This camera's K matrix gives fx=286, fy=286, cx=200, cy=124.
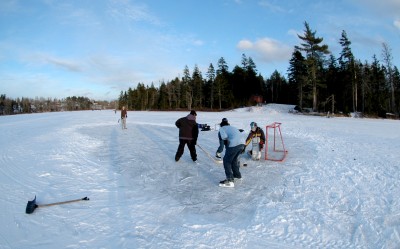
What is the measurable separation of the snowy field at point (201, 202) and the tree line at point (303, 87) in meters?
35.2

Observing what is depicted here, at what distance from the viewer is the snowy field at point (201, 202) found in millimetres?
5367

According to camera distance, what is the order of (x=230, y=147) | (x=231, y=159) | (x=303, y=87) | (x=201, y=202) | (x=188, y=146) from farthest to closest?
(x=303, y=87)
(x=188, y=146)
(x=231, y=159)
(x=230, y=147)
(x=201, y=202)

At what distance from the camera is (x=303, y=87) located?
180 feet

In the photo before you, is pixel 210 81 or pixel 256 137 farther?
pixel 210 81

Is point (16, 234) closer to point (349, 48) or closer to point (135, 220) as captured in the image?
point (135, 220)

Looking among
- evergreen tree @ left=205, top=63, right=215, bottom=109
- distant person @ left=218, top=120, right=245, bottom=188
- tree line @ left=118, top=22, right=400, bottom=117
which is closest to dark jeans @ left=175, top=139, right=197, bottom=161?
distant person @ left=218, top=120, right=245, bottom=188

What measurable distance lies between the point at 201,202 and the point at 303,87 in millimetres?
52612

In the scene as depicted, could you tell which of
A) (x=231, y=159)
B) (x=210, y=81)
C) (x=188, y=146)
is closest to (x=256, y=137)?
(x=188, y=146)

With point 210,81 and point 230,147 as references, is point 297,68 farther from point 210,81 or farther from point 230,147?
point 230,147

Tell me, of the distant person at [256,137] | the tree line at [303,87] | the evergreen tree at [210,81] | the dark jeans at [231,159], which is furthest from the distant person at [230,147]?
the evergreen tree at [210,81]

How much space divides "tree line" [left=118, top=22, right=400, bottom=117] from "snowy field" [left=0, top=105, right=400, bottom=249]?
35.2 meters

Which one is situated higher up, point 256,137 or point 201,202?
point 256,137

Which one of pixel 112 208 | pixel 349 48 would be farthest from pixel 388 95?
pixel 112 208

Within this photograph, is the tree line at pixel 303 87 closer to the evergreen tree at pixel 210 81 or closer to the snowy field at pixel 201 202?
the evergreen tree at pixel 210 81
